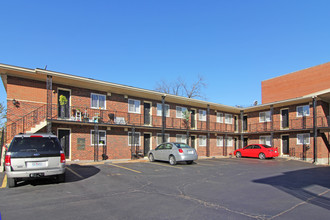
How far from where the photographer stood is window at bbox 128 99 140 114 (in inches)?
738

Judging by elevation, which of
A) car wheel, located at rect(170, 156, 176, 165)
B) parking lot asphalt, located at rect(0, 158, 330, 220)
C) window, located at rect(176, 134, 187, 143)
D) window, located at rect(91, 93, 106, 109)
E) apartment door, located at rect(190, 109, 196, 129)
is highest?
window, located at rect(91, 93, 106, 109)

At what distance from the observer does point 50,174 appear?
23.8ft

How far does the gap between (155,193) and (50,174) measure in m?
3.47

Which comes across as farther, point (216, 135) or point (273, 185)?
point (216, 135)

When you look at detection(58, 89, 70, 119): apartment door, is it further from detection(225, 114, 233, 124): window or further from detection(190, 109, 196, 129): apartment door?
detection(225, 114, 233, 124): window

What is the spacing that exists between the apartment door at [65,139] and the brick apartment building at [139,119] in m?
0.06

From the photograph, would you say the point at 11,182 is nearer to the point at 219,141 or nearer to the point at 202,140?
the point at 202,140

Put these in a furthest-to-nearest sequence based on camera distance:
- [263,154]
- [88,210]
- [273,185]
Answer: [263,154] → [273,185] → [88,210]

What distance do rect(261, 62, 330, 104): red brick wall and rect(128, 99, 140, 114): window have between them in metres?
21.2

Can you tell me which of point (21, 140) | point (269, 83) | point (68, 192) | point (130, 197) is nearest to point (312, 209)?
point (130, 197)

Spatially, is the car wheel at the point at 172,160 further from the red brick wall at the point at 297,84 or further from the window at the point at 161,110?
the red brick wall at the point at 297,84

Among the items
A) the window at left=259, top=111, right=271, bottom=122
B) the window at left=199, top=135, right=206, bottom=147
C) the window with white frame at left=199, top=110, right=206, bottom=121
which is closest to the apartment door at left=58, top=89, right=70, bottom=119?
the window with white frame at left=199, top=110, right=206, bottom=121

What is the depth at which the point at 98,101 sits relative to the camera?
17.0 m

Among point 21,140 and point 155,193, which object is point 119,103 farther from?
point 155,193
